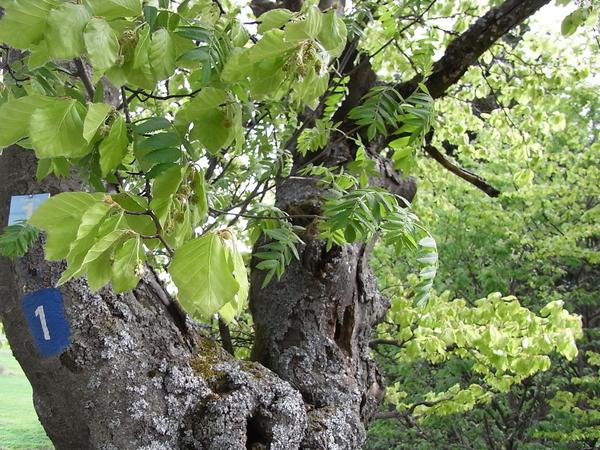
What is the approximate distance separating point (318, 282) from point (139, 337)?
2.96ft

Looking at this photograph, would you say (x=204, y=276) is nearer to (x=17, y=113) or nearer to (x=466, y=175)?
(x=17, y=113)

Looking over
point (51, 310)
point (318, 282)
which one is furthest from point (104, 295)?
point (318, 282)

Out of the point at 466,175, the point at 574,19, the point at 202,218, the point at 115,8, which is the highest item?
the point at 574,19

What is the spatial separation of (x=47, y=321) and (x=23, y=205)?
1.39 ft

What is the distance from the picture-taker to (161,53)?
1.00 meters

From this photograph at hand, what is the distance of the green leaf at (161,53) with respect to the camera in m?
0.99

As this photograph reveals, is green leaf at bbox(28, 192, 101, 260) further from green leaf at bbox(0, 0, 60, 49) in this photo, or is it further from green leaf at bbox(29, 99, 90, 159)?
green leaf at bbox(0, 0, 60, 49)

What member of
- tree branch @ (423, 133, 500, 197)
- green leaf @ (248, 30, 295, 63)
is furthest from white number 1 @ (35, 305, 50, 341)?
tree branch @ (423, 133, 500, 197)

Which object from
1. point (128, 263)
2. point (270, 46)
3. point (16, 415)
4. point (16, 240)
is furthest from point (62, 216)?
point (16, 415)

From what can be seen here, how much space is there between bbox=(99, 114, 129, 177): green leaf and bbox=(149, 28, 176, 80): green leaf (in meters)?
0.12

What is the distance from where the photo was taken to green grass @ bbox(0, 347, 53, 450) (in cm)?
696

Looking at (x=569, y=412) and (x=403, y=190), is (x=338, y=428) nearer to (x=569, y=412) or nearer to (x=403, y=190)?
(x=403, y=190)

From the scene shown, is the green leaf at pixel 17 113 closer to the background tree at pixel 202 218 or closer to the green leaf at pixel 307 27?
the background tree at pixel 202 218

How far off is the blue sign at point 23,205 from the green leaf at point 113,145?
111 cm
